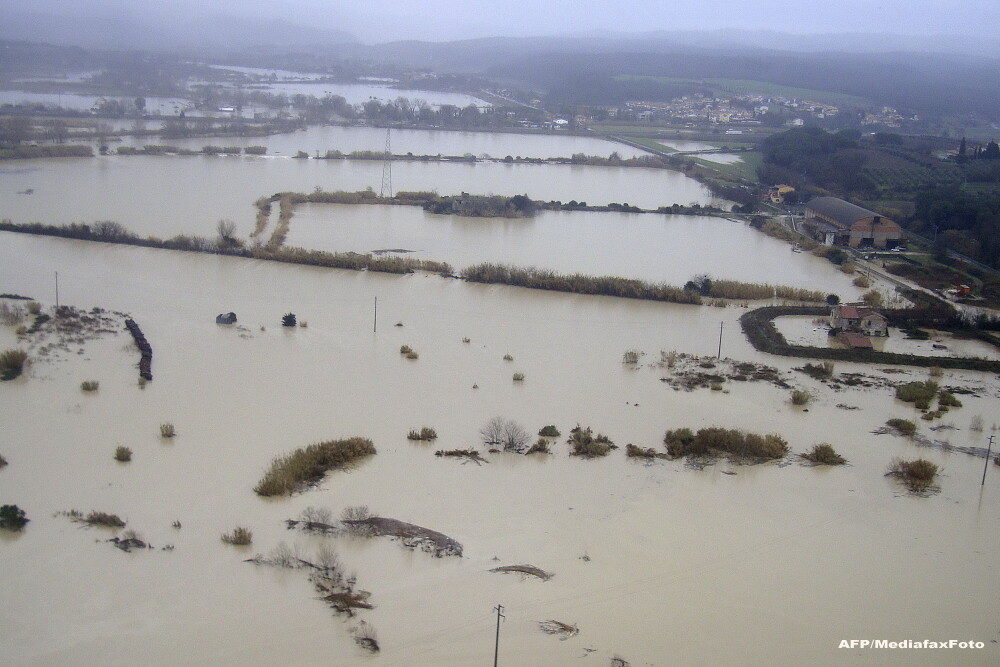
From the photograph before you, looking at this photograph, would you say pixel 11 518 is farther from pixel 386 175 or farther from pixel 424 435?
pixel 386 175

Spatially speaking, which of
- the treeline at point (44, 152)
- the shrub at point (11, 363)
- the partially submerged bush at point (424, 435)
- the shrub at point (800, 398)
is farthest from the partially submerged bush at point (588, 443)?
the treeline at point (44, 152)

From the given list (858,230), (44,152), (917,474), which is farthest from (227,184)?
(917,474)

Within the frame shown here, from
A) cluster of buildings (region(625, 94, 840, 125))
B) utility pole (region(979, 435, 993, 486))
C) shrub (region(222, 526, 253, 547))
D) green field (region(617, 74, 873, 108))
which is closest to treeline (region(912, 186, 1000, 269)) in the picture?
utility pole (region(979, 435, 993, 486))

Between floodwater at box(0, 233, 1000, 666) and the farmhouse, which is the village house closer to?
floodwater at box(0, 233, 1000, 666)

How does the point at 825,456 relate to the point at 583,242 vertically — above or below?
below

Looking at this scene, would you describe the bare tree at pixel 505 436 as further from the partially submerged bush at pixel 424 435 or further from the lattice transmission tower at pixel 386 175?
the lattice transmission tower at pixel 386 175

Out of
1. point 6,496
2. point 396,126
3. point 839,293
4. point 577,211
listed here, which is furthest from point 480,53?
point 6,496
